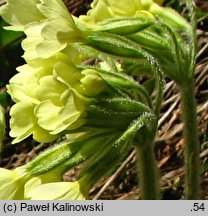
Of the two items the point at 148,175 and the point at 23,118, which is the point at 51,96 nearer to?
the point at 23,118

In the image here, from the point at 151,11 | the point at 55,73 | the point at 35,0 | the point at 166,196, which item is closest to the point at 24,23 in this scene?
the point at 35,0

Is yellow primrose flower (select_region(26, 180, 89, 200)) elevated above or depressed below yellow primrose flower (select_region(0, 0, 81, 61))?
below

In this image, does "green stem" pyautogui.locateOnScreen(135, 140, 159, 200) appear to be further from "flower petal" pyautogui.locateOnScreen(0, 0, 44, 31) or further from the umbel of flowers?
"flower petal" pyautogui.locateOnScreen(0, 0, 44, 31)

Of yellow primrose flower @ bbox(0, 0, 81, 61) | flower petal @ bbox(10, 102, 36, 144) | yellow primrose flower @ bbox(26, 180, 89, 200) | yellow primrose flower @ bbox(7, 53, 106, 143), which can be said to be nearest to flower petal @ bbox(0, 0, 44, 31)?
yellow primrose flower @ bbox(0, 0, 81, 61)

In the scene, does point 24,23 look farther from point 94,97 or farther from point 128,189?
point 128,189

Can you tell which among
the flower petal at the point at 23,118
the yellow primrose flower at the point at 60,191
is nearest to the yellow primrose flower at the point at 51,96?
the flower petal at the point at 23,118

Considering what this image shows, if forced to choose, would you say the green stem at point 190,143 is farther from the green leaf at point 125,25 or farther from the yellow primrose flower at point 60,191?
the yellow primrose flower at point 60,191

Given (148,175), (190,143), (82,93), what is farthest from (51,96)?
(190,143)
